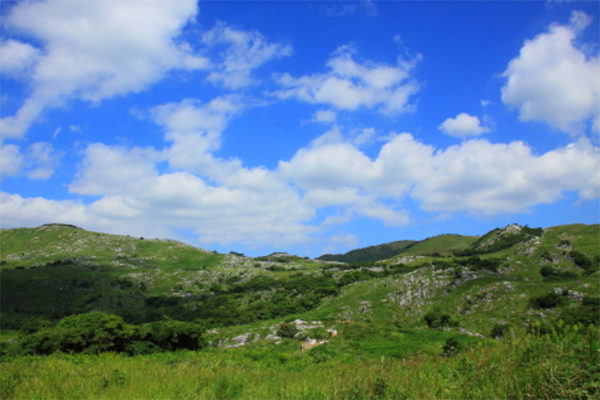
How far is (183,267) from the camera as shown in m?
104

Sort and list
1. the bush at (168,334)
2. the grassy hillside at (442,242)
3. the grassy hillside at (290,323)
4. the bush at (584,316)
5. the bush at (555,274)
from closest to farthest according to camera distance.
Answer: the grassy hillside at (290,323)
the bush at (584,316)
the bush at (168,334)
the bush at (555,274)
the grassy hillside at (442,242)

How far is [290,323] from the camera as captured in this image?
36812 mm

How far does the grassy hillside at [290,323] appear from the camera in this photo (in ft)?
28.2

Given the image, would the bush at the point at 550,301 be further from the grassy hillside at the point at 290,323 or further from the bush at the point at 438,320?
the bush at the point at 438,320

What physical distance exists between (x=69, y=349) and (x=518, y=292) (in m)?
41.4

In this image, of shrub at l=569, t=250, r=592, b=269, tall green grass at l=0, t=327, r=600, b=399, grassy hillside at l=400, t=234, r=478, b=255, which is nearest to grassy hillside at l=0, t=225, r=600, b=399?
tall green grass at l=0, t=327, r=600, b=399

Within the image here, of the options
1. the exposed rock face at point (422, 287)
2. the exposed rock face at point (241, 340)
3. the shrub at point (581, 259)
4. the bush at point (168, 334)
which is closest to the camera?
the bush at point (168, 334)

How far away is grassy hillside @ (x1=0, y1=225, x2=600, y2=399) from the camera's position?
28.2 ft

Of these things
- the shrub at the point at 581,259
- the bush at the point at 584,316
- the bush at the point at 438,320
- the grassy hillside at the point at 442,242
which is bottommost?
the bush at the point at 438,320

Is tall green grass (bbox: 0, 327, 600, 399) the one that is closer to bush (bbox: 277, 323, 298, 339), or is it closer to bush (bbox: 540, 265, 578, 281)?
bush (bbox: 277, 323, 298, 339)

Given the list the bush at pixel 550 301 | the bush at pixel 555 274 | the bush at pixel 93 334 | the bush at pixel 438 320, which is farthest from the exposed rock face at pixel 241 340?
the bush at pixel 555 274

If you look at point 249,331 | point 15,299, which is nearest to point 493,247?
point 249,331

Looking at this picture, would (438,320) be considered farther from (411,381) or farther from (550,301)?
(411,381)

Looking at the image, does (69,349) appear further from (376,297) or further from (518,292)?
(518,292)
